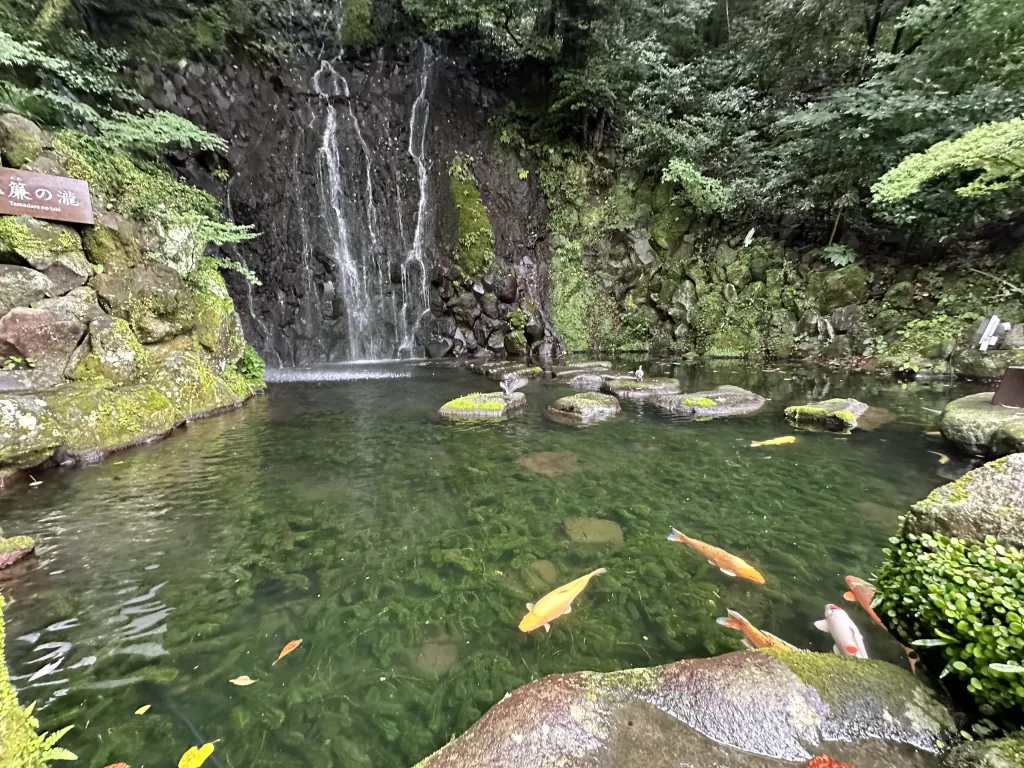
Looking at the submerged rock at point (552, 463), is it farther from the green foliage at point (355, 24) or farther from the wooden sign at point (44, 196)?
the green foliage at point (355, 24)

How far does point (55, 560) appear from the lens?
3641 mm

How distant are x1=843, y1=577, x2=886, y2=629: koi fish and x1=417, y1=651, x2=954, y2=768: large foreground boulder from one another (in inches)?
41.1

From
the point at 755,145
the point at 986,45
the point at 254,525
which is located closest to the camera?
the point at 254,525

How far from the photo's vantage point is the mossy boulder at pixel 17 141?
6.84 meters

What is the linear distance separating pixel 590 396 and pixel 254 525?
590 cm

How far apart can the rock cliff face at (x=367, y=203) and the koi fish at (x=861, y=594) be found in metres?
13.1

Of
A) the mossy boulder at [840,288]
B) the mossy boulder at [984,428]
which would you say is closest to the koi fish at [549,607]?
the mossy boulder at [984,428]

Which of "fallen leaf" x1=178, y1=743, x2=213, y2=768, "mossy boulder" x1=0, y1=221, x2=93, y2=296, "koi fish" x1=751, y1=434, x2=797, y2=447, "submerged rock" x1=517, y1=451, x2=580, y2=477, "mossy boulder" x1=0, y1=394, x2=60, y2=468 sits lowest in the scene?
"fallen leaf" x1=178, y1=743, x2=213, y2=768

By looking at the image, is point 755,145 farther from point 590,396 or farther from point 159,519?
point 159,519

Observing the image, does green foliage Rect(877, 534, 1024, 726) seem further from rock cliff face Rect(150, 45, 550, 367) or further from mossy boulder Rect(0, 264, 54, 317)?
rock cliff face Rect(150, 45, 550, 367)

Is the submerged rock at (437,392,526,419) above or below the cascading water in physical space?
below

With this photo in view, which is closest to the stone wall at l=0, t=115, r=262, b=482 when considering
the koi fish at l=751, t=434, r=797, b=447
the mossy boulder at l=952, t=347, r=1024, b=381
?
the koi fish at l=751, t=434, r=797, b=447

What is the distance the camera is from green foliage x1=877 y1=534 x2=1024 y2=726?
1.70 meters

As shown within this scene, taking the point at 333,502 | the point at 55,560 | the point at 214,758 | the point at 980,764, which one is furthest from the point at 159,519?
the point at 980,764
